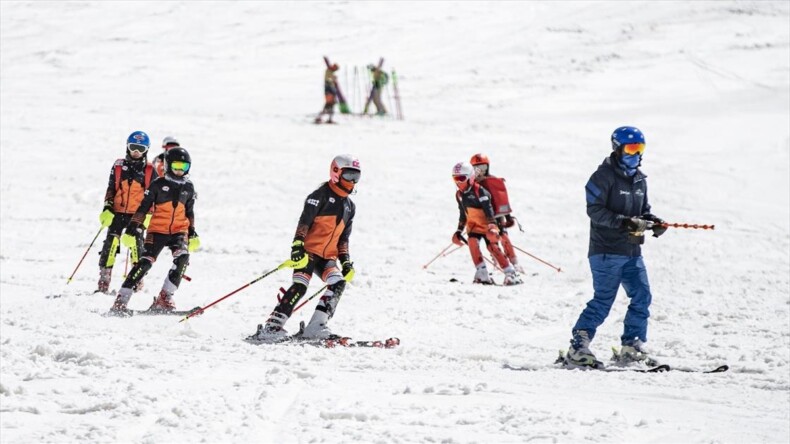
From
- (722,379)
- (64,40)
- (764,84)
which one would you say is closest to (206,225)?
(722,379)

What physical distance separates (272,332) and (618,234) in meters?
3.13

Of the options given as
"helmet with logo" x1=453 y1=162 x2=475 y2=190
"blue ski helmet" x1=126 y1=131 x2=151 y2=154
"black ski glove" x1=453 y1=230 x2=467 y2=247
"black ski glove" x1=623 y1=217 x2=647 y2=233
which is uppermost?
"blue ski helmet" x1=126 y1=131 x2=151 y2=154

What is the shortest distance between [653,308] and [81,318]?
6.45 m

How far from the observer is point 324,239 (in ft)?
26.3

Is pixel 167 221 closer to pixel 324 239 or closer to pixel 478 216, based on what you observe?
pixel 324 239

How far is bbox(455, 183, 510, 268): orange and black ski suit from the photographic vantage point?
40.8 ft

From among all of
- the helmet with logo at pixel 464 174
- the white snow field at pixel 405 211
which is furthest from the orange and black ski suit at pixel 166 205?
the helmet with logo at pixel 464 174

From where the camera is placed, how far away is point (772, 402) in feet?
21.0

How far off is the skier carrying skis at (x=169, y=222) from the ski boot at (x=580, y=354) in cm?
419

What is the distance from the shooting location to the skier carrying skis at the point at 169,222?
9.12m

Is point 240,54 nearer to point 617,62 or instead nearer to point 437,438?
point 617,62

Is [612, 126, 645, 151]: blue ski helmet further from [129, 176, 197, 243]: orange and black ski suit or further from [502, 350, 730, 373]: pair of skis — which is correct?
[129, 176, 197, 243]: orange and black ski suit

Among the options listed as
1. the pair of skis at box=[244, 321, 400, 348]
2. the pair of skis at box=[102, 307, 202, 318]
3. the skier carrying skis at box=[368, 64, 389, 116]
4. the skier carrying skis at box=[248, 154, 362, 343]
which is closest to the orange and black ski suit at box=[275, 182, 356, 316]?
the skier carrying skis at box=[248, 154, 362, 343]

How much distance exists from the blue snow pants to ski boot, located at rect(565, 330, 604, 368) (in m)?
0.07
